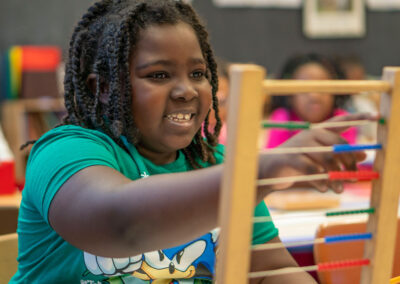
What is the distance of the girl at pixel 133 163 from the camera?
2.17 ft

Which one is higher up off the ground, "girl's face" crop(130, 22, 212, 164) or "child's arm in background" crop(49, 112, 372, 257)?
"girl's face" crop(130, 22, 212, 164)

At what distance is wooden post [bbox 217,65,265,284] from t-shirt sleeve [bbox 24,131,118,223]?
209 mm

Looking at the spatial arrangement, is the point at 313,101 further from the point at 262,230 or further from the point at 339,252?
the point at 262,230

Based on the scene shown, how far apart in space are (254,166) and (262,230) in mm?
492

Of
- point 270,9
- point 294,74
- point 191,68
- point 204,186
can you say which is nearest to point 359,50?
point 270,9

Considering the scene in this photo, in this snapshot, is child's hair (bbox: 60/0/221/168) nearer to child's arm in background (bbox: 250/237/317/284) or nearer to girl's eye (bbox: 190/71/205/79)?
girl's eye (bbox: 190/71/205/79)

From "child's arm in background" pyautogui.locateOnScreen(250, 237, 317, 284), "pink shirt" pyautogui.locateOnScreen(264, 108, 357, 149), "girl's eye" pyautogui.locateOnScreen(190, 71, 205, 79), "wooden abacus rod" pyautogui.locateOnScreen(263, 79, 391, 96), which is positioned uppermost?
"wooden abacus rod" pyautogui.locateOnScreen(263, 79, 391, 96)

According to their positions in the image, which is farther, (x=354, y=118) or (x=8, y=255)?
(x=8, y=255)

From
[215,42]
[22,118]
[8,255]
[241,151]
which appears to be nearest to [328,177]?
[241,151]

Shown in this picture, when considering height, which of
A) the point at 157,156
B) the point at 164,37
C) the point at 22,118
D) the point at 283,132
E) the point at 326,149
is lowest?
the point at 22,118

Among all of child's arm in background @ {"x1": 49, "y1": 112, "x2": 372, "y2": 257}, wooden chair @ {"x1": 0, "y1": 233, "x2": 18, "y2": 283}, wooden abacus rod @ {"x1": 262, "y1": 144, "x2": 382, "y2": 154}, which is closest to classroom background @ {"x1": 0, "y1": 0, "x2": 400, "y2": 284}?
wooden chair @ {"x1": 0, "y1": 233, "x2": 18, "y2": 283}

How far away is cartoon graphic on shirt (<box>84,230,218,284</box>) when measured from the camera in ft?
3.22

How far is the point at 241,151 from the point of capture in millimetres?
664

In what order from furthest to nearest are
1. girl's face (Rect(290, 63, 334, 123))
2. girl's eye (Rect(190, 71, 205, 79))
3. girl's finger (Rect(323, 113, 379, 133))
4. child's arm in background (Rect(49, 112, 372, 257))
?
girl's face (Rect(290, 63, 334, 123)) → girl's eye (Rect(190, 71, 205, 79)) → girl's finger (Rect(323, 113, 379, 133)) → child's arm in background (Rect(49, 112, 372, 257))
